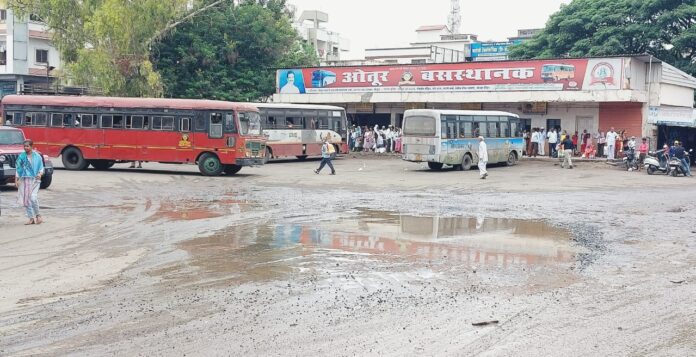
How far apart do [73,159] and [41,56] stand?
23.7 m

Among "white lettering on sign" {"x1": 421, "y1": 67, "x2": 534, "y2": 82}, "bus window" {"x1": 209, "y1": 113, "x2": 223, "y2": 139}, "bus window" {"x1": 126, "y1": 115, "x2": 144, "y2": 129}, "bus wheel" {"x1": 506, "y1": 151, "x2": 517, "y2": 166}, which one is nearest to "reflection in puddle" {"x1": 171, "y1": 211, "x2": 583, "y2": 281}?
"bus window" {"x1": 209, "y1": 113, "x2": 223, "y2": 139}

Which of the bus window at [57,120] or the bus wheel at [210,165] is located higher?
the bus window at [57,120]

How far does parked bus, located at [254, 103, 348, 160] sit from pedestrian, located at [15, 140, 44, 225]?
1855 cm

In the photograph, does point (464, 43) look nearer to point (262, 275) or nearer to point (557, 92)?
point (557, 92)

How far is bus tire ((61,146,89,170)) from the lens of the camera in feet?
90.4

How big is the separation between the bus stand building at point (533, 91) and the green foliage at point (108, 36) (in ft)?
28.3

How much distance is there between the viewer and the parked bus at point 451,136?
94.1 ft

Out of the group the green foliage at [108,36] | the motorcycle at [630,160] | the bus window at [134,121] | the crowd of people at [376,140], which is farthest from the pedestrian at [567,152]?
the green foliage at [108,36]

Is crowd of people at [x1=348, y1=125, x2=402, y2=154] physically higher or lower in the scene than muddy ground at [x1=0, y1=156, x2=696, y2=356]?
higher

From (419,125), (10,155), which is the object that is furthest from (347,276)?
(419,125)

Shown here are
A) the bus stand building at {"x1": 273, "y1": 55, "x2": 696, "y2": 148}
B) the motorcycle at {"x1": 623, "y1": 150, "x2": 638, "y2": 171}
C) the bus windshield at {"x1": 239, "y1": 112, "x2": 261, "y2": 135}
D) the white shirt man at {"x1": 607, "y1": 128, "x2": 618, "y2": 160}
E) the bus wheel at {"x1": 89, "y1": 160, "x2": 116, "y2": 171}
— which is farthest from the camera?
the bus stand building at {"x1": 273, "y1": 55, "x2": 696, "y2": 148}

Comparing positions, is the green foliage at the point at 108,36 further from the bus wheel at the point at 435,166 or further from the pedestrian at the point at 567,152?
the pedestrian at the point at 567,152

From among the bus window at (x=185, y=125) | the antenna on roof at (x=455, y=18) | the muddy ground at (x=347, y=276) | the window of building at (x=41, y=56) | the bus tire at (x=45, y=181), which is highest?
the antenna on roof at (x=455, y=18)

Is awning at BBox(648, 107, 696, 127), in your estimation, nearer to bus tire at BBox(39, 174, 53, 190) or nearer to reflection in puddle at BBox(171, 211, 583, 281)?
reflection in puddle at BBox(171, 211, 583, 281)
